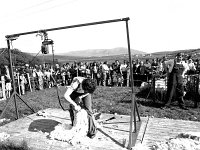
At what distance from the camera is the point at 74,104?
5.01 meters

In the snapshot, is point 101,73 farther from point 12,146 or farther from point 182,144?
point 182,144

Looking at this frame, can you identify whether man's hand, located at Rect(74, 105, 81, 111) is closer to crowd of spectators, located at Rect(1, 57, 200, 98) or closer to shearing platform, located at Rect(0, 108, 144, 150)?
shearing platform, located at Rect(0, 108, 144, 150)

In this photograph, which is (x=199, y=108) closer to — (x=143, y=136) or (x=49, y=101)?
(x=143, y=136)

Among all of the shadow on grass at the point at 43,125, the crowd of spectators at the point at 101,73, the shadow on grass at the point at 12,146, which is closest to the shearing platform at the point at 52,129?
the shadow on grass at the point at 43,125

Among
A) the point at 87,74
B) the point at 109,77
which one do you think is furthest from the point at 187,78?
the point at 87,74

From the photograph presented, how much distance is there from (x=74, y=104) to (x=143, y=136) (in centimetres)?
188

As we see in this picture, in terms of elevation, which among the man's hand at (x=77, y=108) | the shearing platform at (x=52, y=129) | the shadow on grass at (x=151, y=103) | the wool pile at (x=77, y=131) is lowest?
the shadow on grass at (x=151, y=103)

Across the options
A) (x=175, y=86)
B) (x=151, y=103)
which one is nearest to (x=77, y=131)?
(x=175, y=86)

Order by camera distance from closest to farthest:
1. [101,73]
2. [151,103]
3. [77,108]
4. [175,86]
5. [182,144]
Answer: [182,144] → [77,108] → [175,86] → [151,103] → [101,73]

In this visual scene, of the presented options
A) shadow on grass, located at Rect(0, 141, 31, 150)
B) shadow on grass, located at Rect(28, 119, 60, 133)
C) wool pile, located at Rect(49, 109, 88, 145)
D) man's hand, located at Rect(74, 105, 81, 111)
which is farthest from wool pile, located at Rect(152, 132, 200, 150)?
shadow on grass, located at Rect(28, 119, 60, 133)

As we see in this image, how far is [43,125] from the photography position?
6273 millimetres

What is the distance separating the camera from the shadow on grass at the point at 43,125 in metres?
5.92

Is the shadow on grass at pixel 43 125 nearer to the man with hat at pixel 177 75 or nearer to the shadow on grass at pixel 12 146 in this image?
the shadow on grass at pixel 12 146

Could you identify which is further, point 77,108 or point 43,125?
point 43,125
